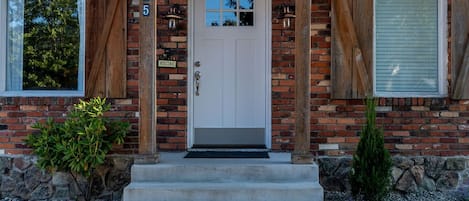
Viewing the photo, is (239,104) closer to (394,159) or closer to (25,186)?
(394,159)

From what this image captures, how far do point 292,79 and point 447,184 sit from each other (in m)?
2.10

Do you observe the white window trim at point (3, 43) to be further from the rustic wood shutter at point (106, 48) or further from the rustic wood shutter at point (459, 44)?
the rustic wood shutter at point (459, 44)

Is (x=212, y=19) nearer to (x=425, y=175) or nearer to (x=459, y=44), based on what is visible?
(x=459, y=44)

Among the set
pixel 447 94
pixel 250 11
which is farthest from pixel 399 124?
pixel 250 11

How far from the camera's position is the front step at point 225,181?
3.68 meters

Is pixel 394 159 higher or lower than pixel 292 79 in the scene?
lower

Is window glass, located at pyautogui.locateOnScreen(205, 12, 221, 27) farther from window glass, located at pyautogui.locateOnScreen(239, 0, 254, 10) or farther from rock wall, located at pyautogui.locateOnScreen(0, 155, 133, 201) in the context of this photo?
rock wall, located at pyautogui.locateOnScreen(0, 155, 133, 201)

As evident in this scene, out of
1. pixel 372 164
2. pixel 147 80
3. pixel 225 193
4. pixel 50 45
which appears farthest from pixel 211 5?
pixel 372 164

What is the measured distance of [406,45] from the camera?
15.2 ft

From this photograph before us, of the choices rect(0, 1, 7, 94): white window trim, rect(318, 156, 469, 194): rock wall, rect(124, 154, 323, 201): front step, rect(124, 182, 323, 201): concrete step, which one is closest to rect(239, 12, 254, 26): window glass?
rect(124, 154, 323, 201): front step

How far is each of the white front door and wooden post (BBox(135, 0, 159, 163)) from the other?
99 centimetres

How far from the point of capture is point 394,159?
4527 mm

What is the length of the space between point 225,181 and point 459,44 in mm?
3020

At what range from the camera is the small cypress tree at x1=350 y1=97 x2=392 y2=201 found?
13.0 feet
